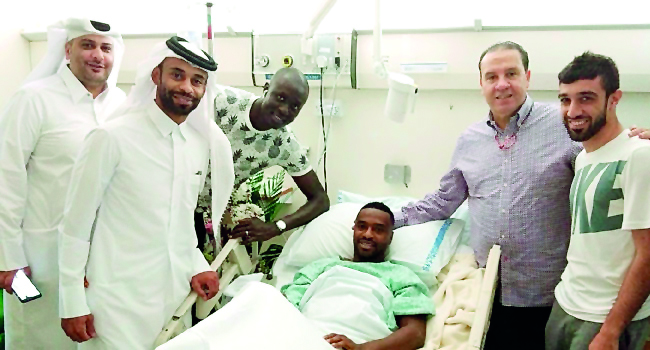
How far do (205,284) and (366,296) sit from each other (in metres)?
0.58

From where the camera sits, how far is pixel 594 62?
1647 mm

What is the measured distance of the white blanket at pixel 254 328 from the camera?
4.66 feet

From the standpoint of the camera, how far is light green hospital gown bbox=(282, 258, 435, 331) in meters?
1.88

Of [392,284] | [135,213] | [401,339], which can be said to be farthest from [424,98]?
[135,213]

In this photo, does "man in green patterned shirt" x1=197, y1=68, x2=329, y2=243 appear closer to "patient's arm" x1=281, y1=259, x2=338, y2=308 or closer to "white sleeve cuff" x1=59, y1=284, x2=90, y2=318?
"patient's arm" x1=281, y1=259, x2=338, y2=308

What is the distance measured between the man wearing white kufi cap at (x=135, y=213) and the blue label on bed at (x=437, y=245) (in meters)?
0.97

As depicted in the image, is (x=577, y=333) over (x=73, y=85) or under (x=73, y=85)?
under

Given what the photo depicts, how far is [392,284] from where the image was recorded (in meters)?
2.02

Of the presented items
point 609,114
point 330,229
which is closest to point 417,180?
point 330,229

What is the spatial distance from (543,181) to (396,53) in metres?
1.09

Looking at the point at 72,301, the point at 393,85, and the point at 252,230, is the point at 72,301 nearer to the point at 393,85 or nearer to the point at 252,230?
the point at 252,230

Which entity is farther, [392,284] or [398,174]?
[398,174]

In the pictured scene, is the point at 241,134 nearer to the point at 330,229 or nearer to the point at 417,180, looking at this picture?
the point at 330,229

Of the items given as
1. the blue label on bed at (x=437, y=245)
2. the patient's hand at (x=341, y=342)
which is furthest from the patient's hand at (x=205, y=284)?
the blue label on bed at (x=437, y=245)
